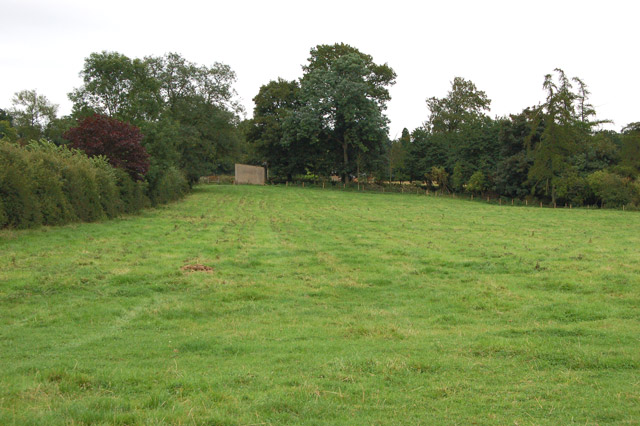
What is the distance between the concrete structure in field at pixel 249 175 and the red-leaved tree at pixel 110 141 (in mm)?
45536

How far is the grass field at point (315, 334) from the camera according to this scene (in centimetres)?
475

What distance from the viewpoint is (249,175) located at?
249 ft

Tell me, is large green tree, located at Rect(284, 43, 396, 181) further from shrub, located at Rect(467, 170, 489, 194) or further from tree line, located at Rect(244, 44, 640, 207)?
shrub, located at Rect(467, 170, 489, 194)

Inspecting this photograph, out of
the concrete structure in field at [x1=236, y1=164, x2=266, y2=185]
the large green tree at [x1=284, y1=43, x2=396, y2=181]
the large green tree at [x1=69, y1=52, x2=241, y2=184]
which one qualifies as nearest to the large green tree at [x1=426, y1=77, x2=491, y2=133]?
the large green tree at [x1=284, y1=43, x2=396, y2=181]

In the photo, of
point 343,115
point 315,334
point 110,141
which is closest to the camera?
point 315,334

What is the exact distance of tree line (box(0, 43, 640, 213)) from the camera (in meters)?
38.9

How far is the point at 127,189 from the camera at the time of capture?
28.7 metres

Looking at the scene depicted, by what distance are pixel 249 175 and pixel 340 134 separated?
18.7 meters

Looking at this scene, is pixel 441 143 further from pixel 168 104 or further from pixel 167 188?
pixel 167 188

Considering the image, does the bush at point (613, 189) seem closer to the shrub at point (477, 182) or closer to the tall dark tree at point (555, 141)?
the tall dark tree at point (555, 141)

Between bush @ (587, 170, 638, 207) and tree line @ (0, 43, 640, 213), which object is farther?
bush @ (587, 170, 638, 207)

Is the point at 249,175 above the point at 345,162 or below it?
below

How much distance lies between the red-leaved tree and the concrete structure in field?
45536mm

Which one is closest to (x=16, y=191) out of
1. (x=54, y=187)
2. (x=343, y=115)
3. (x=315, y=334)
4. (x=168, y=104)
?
(x=54, y=187)
